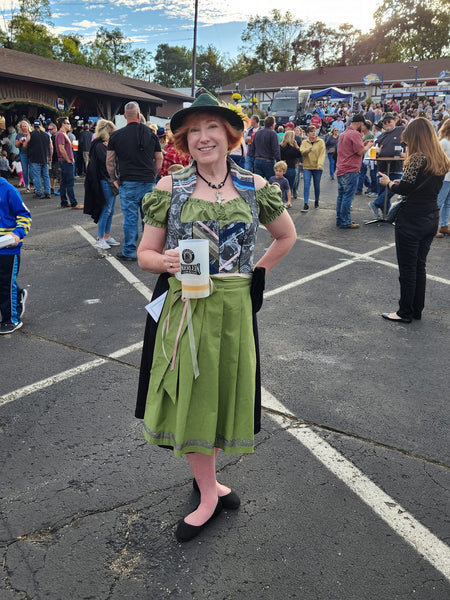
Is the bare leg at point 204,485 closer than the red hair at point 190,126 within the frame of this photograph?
No

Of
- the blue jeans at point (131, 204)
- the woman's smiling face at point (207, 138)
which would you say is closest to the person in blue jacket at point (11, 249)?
the blue jeans at point (131, 204)

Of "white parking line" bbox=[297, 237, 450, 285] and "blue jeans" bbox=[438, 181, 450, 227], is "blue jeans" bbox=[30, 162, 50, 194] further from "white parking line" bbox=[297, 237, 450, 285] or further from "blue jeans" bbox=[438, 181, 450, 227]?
"blue jeans" bbox=[438, 181, 450, 227]

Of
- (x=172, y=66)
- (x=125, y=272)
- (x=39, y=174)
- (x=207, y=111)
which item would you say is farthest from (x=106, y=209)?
(x=172, y=66)

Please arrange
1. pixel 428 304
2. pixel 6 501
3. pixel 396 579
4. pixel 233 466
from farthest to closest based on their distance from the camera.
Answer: pixel 428 304 < pixel 233 466 < pixel 6 501 < pixel 396 579

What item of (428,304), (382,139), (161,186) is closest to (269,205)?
(161,186)

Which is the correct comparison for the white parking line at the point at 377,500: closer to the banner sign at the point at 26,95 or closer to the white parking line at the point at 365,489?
the white parking line at the point at 365,489

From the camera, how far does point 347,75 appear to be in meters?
61.6

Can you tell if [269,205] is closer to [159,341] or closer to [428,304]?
[159,341]

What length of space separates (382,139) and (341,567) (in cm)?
894

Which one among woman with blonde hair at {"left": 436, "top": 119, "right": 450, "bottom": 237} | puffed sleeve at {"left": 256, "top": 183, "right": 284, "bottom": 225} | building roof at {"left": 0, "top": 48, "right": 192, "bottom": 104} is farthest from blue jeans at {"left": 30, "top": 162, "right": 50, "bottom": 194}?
puffed sleeve at {"left": 256, "top": 183, "right": 284, "bottom": 225}

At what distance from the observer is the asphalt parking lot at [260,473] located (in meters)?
2.19

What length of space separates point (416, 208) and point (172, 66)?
12504 centimetres

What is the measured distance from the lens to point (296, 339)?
15.7 feet

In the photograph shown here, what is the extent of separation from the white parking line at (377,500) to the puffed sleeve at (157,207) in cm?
173
